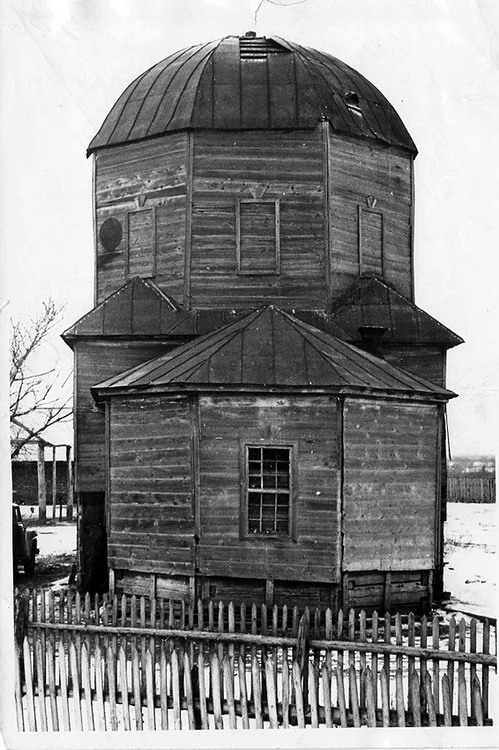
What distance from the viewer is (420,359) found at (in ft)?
68.5

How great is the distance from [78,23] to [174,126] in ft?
19.3

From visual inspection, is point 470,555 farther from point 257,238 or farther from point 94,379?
point 94,379

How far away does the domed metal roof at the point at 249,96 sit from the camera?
20.5 meters

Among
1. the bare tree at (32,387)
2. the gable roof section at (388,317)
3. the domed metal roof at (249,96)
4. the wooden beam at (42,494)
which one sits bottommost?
the wooden beam at (42,494)

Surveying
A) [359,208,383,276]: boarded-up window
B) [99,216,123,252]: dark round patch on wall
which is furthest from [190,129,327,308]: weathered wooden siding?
[99,216,123,252]: dark round patch on wall

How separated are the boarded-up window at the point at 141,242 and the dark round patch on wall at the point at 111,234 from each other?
280mm

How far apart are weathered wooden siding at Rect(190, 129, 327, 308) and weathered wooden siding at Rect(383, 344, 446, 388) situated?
72.6 inches

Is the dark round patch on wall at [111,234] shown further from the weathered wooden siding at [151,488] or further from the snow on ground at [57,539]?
the snow on ground at [57,539]

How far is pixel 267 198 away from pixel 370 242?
2.58 metres

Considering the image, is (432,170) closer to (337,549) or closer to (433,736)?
(337,549)

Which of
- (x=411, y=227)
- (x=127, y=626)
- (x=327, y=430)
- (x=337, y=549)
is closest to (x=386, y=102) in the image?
(x=411, y=227)

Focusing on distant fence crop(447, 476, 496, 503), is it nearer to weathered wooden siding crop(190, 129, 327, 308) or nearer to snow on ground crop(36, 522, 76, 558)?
weathered wooden siding crop(190, 129, 327, 308)

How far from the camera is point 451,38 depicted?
49.0 feet

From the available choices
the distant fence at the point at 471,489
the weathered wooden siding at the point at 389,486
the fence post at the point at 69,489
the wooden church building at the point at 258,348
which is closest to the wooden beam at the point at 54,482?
the fence post at the point at 69,489
